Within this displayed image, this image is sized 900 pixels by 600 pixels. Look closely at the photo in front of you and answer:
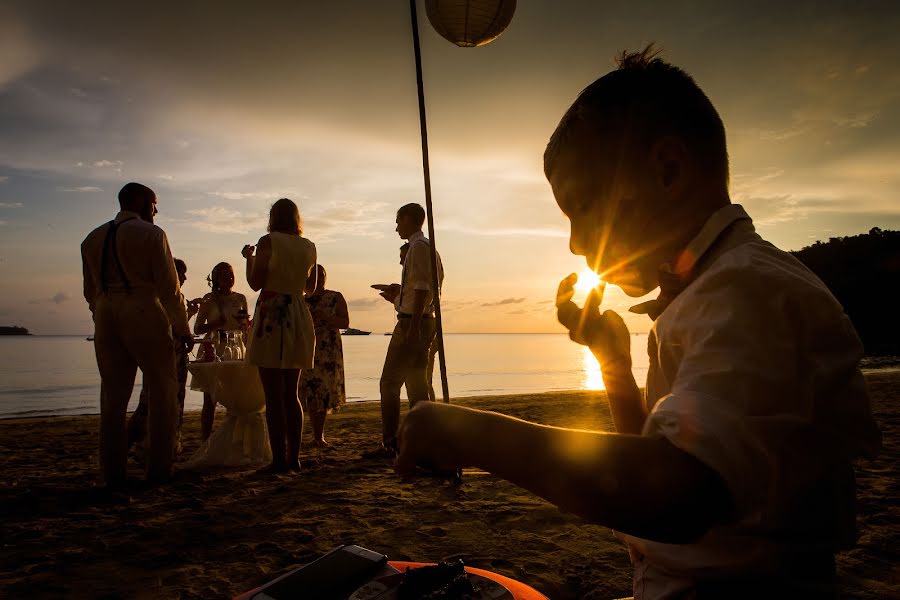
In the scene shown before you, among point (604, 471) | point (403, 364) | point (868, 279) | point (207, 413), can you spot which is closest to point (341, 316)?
point (403, 364)

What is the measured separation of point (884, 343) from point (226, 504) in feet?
141

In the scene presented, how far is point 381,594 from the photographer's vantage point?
146 cm

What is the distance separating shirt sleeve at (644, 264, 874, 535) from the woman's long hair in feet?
16.4

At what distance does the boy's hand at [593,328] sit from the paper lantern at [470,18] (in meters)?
3.40

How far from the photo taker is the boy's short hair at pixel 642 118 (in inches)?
39.7

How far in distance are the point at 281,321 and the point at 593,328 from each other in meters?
4.25

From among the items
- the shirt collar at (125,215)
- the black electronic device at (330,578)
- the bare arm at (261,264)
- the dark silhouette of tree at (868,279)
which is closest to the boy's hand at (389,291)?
the bare arm at (261,264)

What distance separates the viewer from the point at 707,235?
37.5 inches

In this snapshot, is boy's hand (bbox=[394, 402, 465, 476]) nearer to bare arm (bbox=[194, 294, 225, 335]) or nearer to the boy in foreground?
the boy in foreground

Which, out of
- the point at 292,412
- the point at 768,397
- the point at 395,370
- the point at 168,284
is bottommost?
the point at 292,412

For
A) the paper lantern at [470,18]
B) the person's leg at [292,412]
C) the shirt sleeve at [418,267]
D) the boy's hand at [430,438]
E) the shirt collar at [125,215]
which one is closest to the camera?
the boy's hand at [430,438]

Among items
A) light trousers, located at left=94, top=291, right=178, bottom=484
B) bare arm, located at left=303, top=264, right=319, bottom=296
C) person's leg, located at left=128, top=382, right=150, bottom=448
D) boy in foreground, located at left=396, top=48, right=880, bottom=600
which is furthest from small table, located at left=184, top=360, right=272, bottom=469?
boy in foreground, located at left=396, top=48, right=880, bottom=600

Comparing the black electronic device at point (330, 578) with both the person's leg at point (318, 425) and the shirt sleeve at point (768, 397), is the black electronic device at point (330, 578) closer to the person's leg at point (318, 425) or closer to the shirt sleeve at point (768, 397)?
the shirt sleeve at point (768, 397)

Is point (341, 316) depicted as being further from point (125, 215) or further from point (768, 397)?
point (768, 397)
